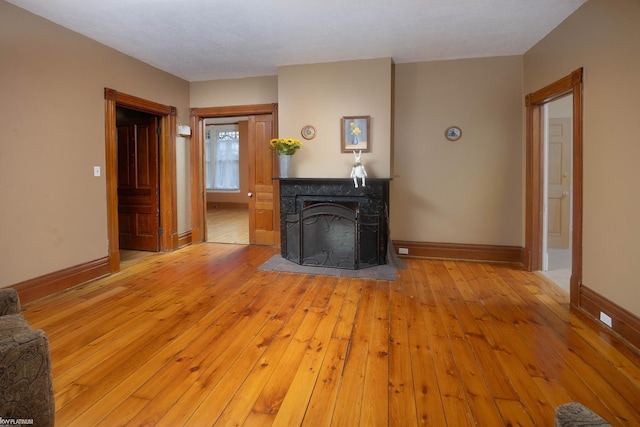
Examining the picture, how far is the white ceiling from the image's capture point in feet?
10.4

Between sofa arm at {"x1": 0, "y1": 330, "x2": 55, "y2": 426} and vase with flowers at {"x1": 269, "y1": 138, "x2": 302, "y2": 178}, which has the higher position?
vase with flowers at {"x1": 269, "y1": 138, "x2": 302, "y2": 178}

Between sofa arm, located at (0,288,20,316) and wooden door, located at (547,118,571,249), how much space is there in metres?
6.27

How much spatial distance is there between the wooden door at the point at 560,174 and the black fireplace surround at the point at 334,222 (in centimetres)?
295

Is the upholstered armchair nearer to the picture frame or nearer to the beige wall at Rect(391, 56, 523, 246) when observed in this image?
the picture frame

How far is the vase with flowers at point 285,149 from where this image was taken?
15.4 ft

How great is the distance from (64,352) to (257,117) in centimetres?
419

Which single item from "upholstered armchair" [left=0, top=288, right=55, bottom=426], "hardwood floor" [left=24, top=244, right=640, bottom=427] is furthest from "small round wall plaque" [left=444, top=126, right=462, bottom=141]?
"upholstered armchair" [left=0, top=288, right=55, bottom=426]

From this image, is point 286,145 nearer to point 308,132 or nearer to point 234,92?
point 308,132

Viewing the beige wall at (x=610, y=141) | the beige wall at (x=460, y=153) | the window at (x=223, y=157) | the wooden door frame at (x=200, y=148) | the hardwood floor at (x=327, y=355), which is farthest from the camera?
the window at (x=223, y=157)

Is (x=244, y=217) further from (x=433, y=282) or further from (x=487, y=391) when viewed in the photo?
(x=487, y=391)

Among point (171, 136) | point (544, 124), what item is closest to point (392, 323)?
point (544, 124)

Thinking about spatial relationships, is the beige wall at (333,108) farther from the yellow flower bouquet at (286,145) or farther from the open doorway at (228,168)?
the open doorway at (228,168)

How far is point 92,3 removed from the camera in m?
3.12

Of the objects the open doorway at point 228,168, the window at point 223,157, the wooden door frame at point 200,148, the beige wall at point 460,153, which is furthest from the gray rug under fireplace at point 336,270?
the window at point 223,157
